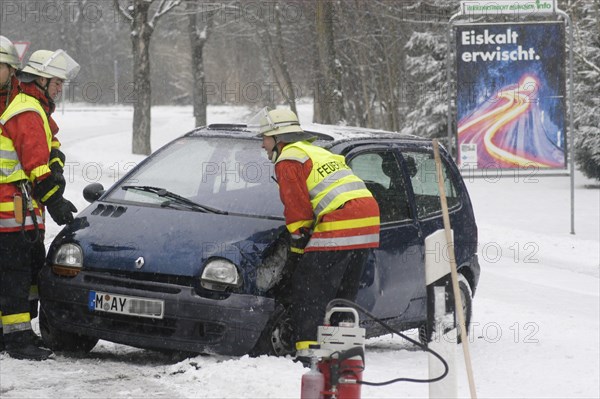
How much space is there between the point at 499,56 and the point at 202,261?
12.4 metres

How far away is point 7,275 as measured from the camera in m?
7.30

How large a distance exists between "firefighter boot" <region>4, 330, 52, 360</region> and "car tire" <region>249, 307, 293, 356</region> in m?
1.36

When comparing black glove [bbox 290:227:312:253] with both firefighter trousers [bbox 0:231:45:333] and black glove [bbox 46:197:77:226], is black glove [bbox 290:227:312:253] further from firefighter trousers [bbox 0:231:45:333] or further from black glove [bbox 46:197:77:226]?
firefighter trousers [bbox 0:231:45:333]

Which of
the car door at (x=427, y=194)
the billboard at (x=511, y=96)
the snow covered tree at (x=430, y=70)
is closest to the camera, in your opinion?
the car door at (x=427, y=194)

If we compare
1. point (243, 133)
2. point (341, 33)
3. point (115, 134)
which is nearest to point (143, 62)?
point (341, 33)

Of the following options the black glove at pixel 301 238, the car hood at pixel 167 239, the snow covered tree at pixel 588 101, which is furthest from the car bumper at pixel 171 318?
the snow covered tree at pixel 588 101

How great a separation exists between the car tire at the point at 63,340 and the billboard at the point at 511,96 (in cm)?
1176

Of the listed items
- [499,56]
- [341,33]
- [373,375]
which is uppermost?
[341,33]

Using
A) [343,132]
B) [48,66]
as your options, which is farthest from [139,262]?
[343,132]

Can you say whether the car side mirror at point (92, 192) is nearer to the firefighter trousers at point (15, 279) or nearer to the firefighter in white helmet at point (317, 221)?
the firefighter trousers at point (15, 279)

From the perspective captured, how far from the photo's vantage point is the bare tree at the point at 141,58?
3219 centimetres

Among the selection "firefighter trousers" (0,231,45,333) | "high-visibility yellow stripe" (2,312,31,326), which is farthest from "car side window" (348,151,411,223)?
"high-visibility yellow stripe" (2,312,31,326)

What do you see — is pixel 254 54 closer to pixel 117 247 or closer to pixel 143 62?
pixel 143 62

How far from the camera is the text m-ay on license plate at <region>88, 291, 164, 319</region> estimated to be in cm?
685
